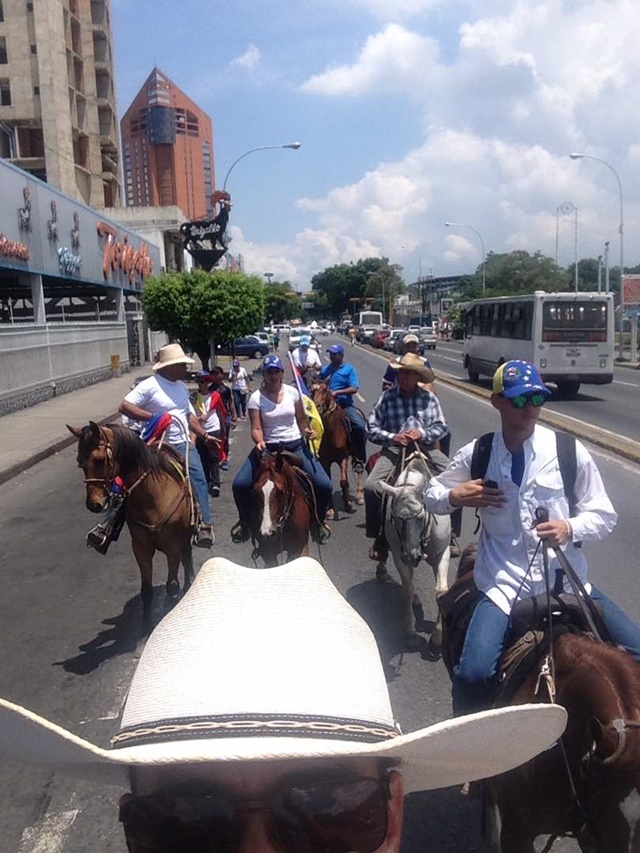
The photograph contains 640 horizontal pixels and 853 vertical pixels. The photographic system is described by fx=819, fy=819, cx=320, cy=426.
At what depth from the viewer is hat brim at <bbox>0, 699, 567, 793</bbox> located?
61.5 inches

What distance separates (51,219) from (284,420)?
23.3 meters

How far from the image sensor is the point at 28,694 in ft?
17.3

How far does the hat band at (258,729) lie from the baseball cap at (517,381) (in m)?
2.07

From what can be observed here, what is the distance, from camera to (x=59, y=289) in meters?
38.9

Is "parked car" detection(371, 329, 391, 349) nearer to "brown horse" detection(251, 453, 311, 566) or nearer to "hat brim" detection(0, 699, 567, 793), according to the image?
"brown horse" detection(251, 453, 311, 566)

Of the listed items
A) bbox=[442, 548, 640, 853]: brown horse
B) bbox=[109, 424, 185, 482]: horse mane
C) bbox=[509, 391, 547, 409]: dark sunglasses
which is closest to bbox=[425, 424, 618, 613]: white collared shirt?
bbox=[509, 391, 547, 409]: dark sunglasses

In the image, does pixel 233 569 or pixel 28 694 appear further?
pixel 28 694

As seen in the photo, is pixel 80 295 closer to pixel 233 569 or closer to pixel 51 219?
pixel 51 219

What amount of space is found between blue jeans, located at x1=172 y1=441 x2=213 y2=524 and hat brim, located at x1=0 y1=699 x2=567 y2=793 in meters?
5.52

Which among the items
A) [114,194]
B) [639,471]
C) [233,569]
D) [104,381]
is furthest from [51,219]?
[114,194]

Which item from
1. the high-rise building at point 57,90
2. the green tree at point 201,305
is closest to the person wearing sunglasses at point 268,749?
the green tree at point 201,305

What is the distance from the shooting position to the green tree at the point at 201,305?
29.9 m

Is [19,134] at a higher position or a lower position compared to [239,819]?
higher

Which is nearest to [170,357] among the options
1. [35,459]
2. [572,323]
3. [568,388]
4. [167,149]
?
[35,459]
